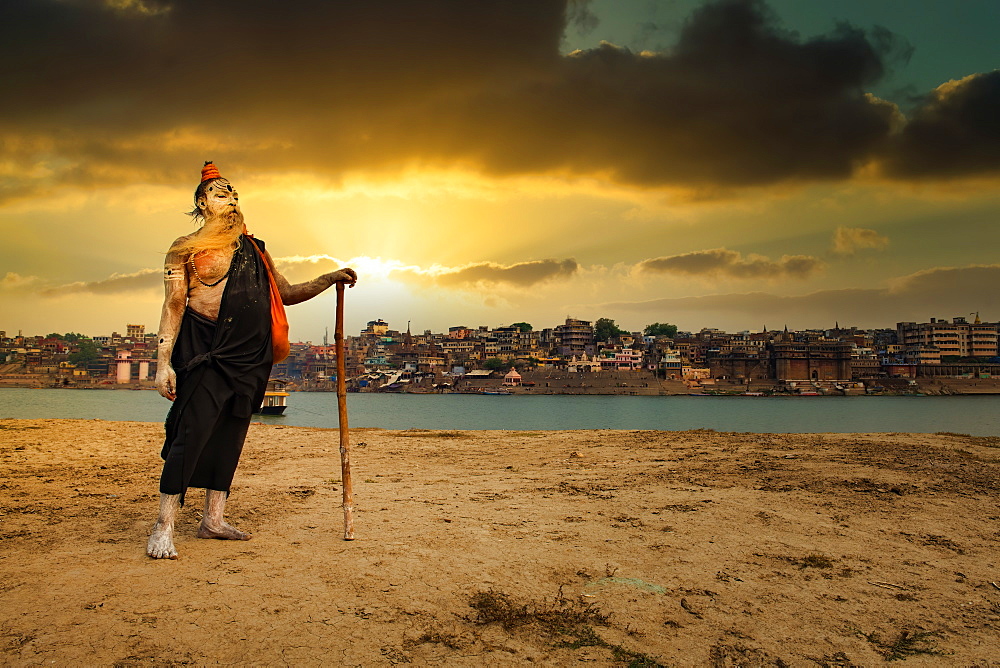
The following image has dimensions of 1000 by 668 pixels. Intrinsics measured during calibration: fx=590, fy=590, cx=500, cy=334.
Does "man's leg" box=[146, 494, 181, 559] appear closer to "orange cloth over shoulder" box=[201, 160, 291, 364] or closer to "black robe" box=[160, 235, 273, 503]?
"black robe" box=[160, 235, 273, 503]

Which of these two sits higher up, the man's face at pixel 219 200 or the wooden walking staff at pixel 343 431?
the man's face at pixel 219 200

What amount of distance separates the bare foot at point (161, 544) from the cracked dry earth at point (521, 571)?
9 cm

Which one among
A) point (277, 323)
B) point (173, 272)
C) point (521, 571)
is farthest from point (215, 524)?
point (521, 571)

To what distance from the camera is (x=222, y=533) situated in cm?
409

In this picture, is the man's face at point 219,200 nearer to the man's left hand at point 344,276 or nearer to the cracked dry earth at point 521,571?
the man's left hand at point 344,276

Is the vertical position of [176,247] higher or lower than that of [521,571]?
higher

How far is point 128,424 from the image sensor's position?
13.6 metres

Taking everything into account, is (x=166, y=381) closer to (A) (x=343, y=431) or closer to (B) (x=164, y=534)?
(B) (x=164, y=534)

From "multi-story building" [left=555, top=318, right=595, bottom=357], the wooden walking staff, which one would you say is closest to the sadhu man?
the wooden walking staff

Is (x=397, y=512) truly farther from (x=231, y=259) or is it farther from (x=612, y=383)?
(x=612, y=383)

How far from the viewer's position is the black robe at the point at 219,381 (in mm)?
3862

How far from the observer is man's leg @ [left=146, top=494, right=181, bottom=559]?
11.9ft

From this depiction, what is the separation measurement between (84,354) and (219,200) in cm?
15523

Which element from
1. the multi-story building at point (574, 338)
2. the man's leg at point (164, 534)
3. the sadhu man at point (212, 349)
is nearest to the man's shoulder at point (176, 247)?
the sadhu man at point (212, 349)
